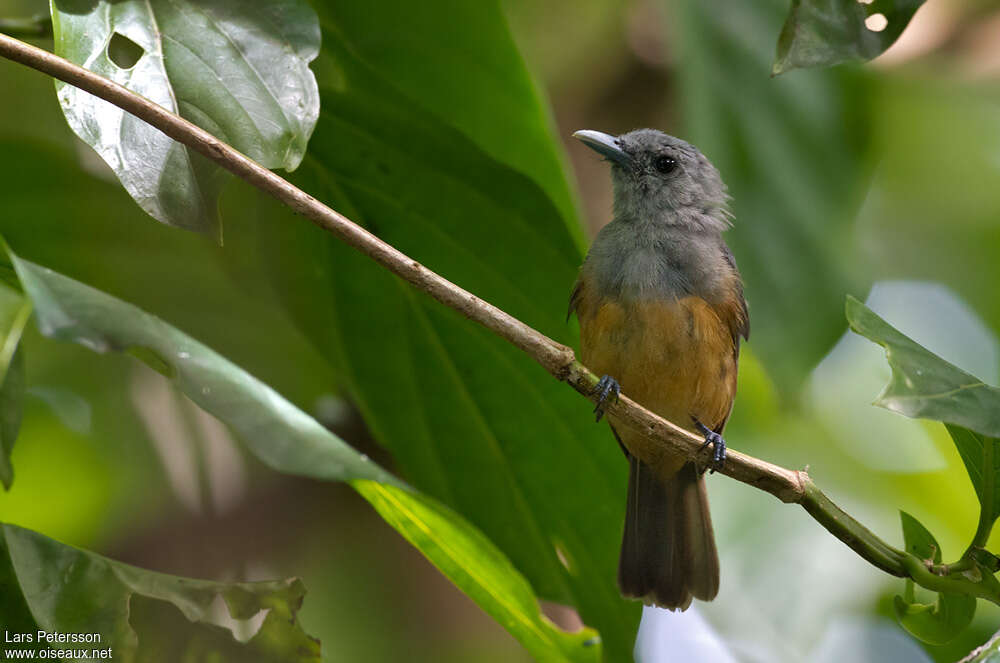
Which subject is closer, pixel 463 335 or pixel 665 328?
pixel 463 335

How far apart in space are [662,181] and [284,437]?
1.98 meters

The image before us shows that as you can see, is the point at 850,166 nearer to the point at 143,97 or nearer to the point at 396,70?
the point at 396,70

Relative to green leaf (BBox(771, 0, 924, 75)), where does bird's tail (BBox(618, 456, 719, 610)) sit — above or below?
below

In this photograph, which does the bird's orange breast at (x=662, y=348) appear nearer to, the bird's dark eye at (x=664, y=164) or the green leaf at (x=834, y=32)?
the bird's dark eye at (x=664, y=164)

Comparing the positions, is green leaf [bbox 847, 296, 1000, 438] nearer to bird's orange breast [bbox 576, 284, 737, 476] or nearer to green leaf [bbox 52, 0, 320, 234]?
green leaf [bbox 52, 0, 320, 234]

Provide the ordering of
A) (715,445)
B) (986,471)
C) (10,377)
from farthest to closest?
(715,445) → (986,471) → (10,377)

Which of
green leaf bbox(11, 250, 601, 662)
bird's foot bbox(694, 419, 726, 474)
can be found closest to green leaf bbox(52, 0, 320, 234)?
green leaf bbox(11, 250, 601, 662)

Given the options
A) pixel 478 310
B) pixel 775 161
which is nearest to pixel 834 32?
pixel 478 310

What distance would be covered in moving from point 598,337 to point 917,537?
116 cm

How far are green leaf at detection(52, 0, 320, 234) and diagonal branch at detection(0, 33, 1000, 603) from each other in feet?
0.29

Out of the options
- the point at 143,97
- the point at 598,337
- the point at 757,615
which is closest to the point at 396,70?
the point at 598,337

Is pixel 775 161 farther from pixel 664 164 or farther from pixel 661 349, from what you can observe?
pixel 661 349

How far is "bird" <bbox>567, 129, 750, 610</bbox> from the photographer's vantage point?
2867mm

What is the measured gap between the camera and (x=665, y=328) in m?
2.85
